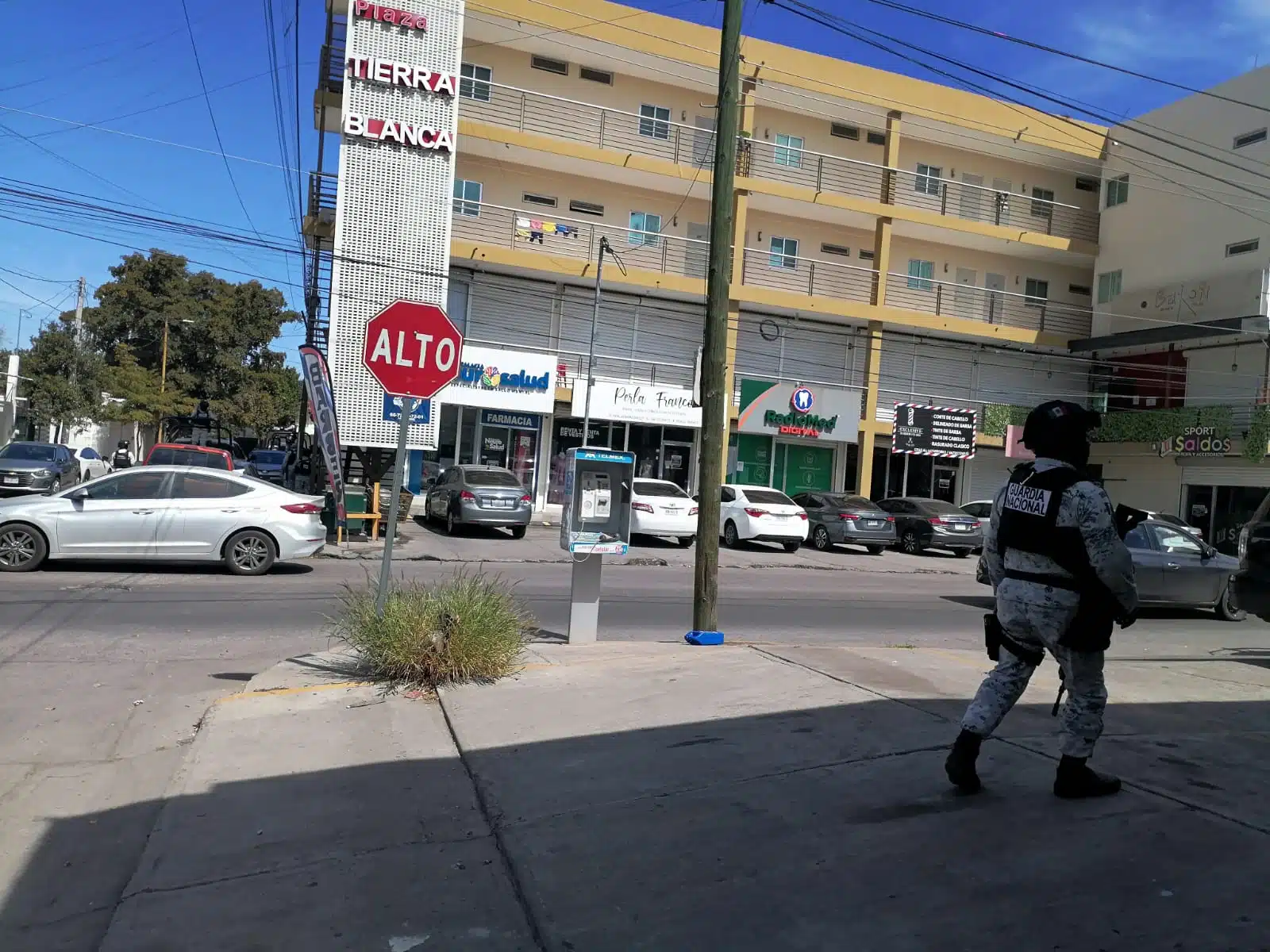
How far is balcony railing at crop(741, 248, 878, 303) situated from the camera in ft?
95.5

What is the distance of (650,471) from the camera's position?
2858 centimetres

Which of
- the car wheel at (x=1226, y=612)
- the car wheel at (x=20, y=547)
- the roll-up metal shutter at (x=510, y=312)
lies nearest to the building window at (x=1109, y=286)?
the roll-up metal shutter at (x=510, y=312)

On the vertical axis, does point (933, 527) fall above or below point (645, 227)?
below

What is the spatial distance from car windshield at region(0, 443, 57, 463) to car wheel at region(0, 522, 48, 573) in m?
12.9

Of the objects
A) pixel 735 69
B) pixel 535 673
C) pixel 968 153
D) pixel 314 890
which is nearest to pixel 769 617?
pixel 535 673

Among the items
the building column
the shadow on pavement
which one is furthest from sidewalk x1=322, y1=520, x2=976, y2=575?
the shadow on pavement

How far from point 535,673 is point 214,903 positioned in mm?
3876

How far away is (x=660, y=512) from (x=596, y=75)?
45.8 ft

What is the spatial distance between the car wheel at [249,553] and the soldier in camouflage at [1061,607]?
11317 millimetres

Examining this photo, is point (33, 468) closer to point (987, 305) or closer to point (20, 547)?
point (20, 547)

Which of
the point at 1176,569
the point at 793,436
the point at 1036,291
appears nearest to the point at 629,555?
the point at 1176,569

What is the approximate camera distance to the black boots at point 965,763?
4.34m

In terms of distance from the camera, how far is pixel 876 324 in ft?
97.1

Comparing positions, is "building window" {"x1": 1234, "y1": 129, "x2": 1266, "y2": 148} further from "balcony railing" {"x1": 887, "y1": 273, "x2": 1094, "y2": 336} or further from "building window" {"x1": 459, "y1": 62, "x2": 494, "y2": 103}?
"building window" {"x1": 459, "y1": 62, "x2": 494, "y2": 103}
